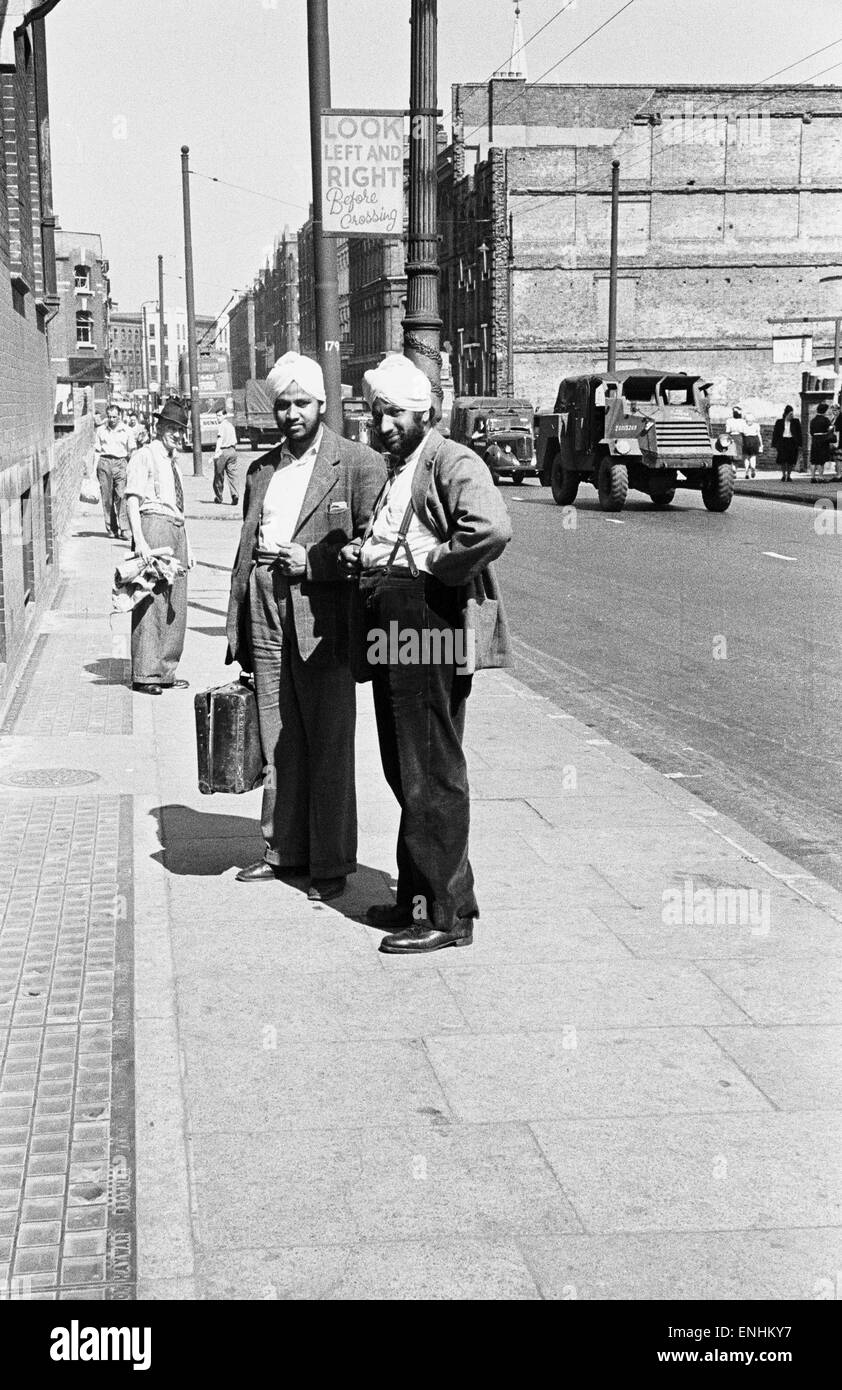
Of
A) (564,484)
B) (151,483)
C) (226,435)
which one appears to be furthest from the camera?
(564,484)

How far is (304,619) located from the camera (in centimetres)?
616

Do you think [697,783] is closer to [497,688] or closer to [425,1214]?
[497,688]

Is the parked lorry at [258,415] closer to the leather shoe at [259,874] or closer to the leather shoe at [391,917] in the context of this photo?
the leather shoe at [259,874]

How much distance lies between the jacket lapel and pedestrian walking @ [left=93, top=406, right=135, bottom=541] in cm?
1607

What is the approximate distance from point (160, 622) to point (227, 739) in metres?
5.21

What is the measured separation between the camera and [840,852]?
23.4 feet

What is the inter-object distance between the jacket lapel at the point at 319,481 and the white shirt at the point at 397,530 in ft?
1.89

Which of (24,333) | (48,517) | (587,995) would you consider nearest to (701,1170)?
(587,995)

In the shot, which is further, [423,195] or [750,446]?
[750,446]

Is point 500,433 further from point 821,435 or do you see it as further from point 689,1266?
point 689,1266

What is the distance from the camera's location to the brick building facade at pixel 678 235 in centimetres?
6159

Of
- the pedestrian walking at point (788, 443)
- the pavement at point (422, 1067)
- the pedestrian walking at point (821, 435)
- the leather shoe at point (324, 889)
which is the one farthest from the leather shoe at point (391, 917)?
the pedestrian walking at point (788, 443)

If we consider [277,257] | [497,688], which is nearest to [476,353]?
[497,688]

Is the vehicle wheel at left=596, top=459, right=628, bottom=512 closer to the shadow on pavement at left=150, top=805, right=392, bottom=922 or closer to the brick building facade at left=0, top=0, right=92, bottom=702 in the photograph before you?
the brick building facade at left=0, top=0, right=92, bottom=702
